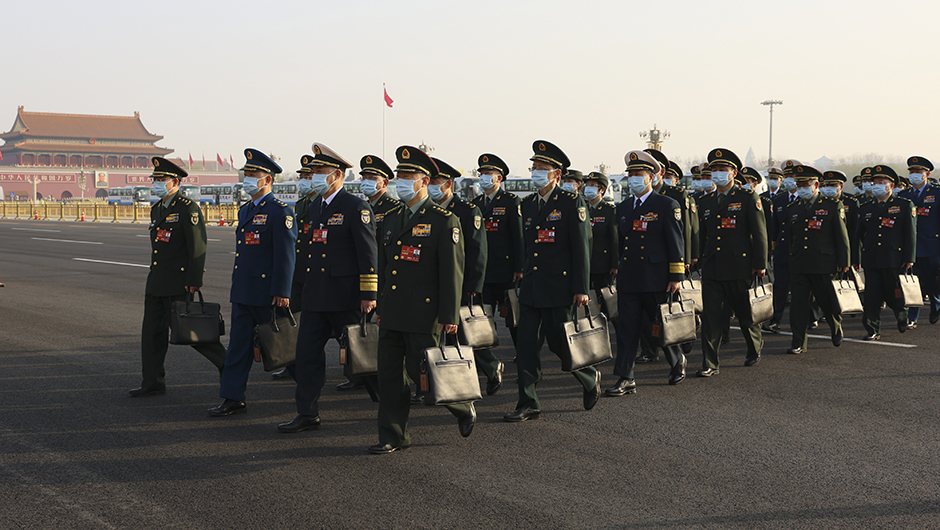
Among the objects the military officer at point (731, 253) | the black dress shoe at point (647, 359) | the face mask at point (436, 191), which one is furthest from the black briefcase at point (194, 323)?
the military officer at point (731, 253)

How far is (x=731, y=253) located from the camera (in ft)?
26.5

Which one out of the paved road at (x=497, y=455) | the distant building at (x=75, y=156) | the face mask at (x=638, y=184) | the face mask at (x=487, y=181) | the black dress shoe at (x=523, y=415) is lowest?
the paved road at (x=497, y=455)

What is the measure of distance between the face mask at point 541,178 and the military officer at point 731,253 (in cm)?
253

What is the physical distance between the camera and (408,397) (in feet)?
17.7

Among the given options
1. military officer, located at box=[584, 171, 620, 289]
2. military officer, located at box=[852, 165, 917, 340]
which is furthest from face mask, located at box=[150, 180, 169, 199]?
military officer, located at box=[852, 165, 917, 340]

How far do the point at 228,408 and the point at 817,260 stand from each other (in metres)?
6.67

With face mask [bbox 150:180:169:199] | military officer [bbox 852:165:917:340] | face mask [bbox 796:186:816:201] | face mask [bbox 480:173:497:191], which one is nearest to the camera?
face mask [bbox 150:180:169:199]

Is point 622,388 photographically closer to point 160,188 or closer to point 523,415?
point 523,415

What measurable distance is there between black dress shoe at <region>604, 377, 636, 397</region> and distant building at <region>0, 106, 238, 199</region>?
109892 mm

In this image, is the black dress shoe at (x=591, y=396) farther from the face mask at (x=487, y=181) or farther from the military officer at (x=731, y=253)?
the face mask at (x=487, y=181)

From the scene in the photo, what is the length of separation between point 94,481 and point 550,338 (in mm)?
3465

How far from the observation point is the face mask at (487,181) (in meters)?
8.70

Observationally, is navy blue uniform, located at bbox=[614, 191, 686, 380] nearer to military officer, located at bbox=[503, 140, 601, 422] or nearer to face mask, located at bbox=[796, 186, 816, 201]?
military officer, located at bbox=[503, 140, 601, 422]

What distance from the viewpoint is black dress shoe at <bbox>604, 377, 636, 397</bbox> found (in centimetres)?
689
